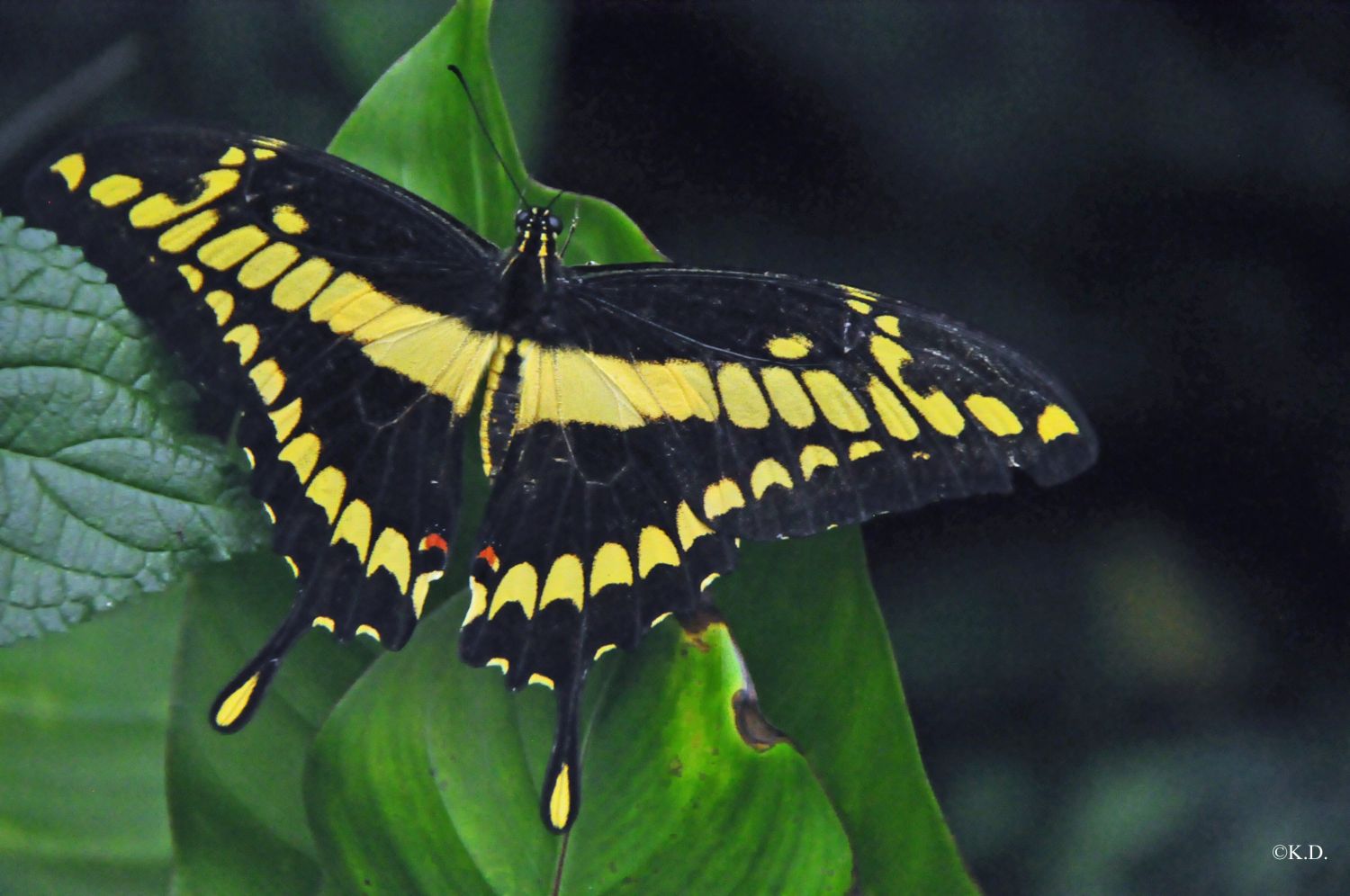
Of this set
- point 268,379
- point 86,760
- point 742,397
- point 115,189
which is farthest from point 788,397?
point 86,760

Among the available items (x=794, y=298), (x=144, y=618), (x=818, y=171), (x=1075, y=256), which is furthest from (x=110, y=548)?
(x=1075, y=256)

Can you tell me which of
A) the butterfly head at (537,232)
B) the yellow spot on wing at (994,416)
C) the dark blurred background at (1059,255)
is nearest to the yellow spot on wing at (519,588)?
the butterfly head at (537,232)

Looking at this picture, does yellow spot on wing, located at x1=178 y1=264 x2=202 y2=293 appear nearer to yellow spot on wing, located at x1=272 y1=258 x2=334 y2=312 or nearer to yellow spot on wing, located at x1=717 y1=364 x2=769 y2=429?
yellow spot on wing, located at x1=272 y1=258 x2=334 y2=312

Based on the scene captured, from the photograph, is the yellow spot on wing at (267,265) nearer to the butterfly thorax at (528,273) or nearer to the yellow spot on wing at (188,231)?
the yellow spot on wing at (188,231)

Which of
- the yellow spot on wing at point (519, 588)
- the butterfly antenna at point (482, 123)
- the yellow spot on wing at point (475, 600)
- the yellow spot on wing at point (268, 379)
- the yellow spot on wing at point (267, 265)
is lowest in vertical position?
the yellow spot on wing at point (475, 600)

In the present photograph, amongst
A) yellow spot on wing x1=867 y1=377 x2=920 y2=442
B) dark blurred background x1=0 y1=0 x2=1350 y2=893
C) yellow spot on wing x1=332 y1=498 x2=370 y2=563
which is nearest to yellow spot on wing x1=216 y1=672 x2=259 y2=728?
yellow spot on wing x1=332 y1=498 x2=370 y2=563
